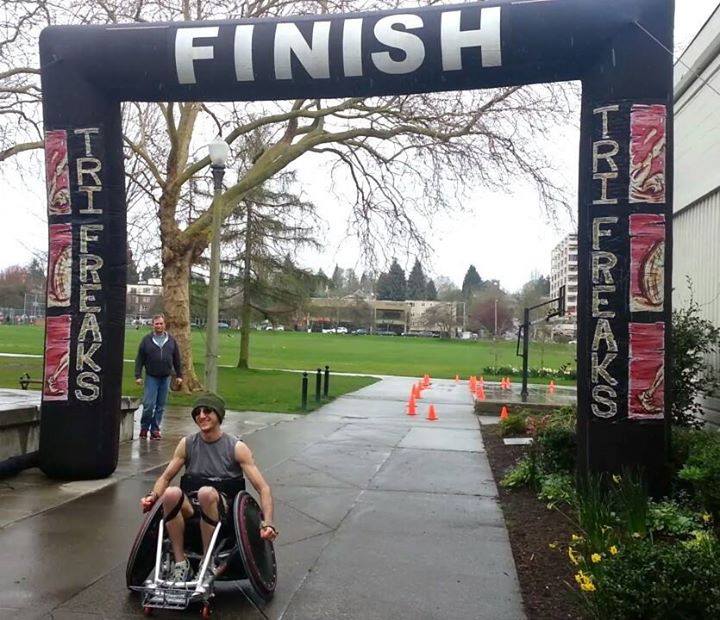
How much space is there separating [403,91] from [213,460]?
447 centimetres

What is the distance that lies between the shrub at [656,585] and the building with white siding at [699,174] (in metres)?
6.03

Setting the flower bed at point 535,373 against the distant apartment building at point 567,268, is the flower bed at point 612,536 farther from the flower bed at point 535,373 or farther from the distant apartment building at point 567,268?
the flower bed at point 535,373

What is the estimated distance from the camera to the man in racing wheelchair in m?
4.56

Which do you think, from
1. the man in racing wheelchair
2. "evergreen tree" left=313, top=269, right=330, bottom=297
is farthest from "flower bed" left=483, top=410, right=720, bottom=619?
"evergreen tree" left=313, top=269, right=330, bottom=297

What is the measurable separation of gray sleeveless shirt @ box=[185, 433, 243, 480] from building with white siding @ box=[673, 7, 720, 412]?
6738 mm

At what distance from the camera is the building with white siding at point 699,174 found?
9758 mm

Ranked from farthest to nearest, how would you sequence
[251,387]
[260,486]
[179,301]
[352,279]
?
[352,279], [251,387], [179,301], [260,486]

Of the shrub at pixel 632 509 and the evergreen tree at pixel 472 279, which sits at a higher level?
the evergreen tree at pixel 472 279

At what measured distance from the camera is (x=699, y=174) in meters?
10.6

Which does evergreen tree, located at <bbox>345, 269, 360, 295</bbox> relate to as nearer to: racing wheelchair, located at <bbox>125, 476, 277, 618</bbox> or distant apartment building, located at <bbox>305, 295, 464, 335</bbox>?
racing wheelchair, located at <bbox>125, 476, 277, 618</bbox>

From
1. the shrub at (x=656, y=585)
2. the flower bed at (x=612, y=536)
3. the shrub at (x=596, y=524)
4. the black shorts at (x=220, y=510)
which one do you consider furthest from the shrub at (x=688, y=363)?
the black shorts at (x=220, y=510)

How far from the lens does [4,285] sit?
114375 millimetres

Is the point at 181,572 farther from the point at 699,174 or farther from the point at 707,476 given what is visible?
the point at 699,174

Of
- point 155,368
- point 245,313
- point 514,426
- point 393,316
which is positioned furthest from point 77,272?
point 393,316
